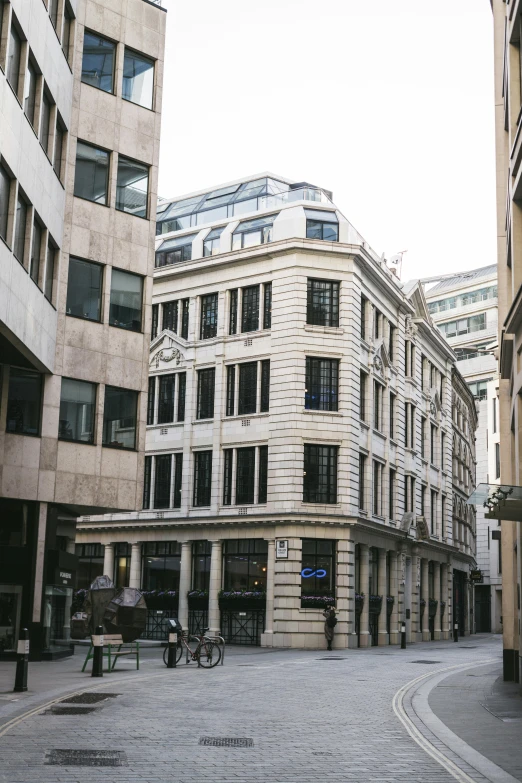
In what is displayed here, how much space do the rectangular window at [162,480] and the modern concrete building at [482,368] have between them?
39.0m

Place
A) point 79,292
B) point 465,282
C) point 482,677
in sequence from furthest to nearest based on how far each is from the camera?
A: point 465,282
point 79,292
point 482,677

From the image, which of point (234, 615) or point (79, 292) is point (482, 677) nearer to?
point (79, 292)

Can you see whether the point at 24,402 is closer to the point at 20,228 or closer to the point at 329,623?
the point at 20,228

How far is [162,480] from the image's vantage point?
157 ft

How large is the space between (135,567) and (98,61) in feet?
83.7

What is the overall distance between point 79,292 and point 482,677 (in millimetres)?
15745

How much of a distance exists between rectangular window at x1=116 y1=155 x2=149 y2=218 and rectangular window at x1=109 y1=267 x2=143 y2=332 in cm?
214

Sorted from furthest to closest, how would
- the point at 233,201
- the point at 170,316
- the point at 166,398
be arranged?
the point at 233,201 < the point at 170,316 < the point at 166,398

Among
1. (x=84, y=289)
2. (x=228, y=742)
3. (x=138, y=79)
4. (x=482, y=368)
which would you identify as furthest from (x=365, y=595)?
(x=482, y=368)

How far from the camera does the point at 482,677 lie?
996 inches

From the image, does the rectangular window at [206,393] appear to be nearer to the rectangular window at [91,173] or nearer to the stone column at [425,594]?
the rectangular window at [91,173]

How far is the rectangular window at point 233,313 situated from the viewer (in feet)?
152

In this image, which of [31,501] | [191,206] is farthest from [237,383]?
[31,501]

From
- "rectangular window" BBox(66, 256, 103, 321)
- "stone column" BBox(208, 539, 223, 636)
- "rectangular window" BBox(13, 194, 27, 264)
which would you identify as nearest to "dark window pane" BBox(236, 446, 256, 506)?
"stone column" BBox(208, 539, 223, 636)
